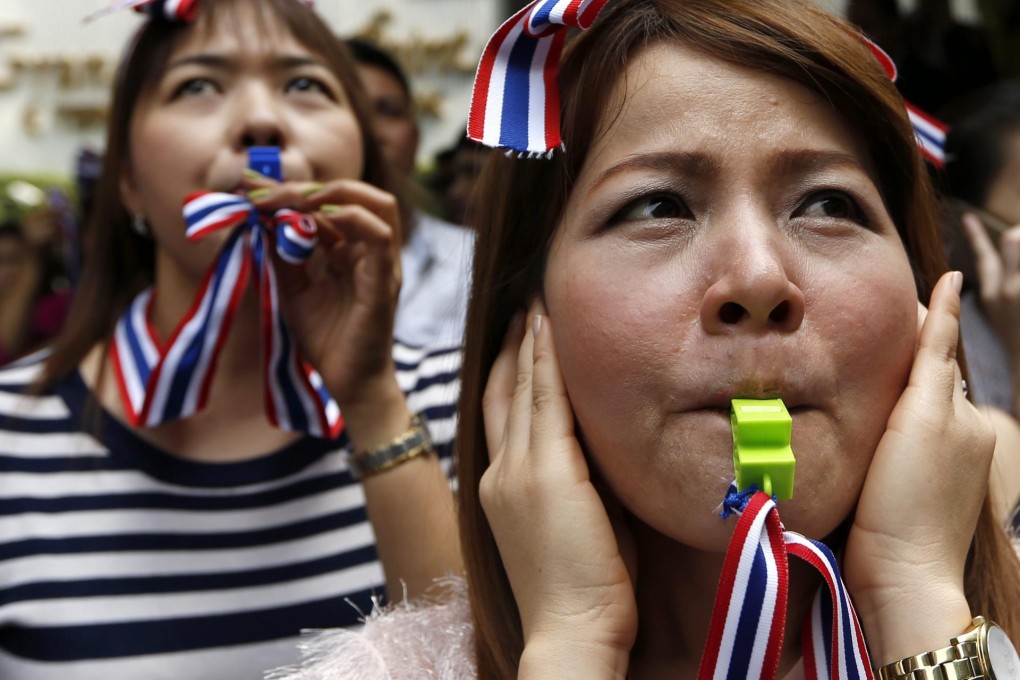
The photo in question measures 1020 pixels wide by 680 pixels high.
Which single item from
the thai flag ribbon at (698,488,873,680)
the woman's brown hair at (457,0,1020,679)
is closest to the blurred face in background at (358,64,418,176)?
the woman's brown hair at (457,0,1020,679)

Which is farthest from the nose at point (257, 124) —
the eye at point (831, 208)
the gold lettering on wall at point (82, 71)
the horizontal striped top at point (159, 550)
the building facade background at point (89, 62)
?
the gold lettering on wall at point (82, 71)

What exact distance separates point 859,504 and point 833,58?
578 millimetres

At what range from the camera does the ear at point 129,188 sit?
265cm

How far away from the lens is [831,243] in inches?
58.1

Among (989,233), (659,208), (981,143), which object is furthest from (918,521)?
(981,143)

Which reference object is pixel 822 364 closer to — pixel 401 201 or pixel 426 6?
pixel 401 201

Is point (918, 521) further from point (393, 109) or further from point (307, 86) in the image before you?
point (393, 109)

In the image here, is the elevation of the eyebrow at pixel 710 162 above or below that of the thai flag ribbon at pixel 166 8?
below

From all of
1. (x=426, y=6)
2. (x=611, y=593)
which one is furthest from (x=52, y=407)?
(x=426, y=6)

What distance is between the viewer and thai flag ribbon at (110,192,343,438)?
7.48 ft

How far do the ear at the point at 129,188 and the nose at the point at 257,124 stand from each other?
0.38m

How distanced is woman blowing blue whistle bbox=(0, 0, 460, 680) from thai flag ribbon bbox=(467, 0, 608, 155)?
2.47 feet

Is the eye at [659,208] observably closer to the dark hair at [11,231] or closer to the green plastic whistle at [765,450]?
the green plastic whistle at [765,450]

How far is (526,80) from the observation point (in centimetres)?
155
